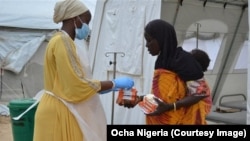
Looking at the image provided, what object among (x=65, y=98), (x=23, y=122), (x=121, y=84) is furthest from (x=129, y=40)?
(x=65, y=98)

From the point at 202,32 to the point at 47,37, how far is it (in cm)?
410

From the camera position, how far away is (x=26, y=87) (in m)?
9.12

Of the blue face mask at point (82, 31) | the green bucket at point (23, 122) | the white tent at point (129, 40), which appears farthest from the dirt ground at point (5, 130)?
the blue face mask at point (82, 31)

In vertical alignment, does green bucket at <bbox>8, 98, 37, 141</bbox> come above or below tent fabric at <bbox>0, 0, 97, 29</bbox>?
below

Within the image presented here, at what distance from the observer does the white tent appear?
5.16 m

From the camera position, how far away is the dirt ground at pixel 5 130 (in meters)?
6.53

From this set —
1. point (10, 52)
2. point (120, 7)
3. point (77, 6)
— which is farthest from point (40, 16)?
point (77, 6)

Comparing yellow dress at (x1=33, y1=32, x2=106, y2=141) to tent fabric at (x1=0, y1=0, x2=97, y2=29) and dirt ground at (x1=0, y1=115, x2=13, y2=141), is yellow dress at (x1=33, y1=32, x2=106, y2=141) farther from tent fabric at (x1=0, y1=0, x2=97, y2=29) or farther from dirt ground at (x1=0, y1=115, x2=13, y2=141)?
tent fabric at (x1=0, y1=0, x2=97, y2=29)

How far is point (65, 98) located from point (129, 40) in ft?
9.41

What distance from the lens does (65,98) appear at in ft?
8.29

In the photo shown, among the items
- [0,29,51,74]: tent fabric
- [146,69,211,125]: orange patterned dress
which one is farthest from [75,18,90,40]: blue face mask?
[0,29,51,74]: tent fabric

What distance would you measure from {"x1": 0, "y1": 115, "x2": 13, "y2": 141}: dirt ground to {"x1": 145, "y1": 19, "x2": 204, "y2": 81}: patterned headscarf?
4511 millimetres

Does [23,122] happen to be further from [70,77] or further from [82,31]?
[70,77]

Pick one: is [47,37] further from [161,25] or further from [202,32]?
[161,25]
